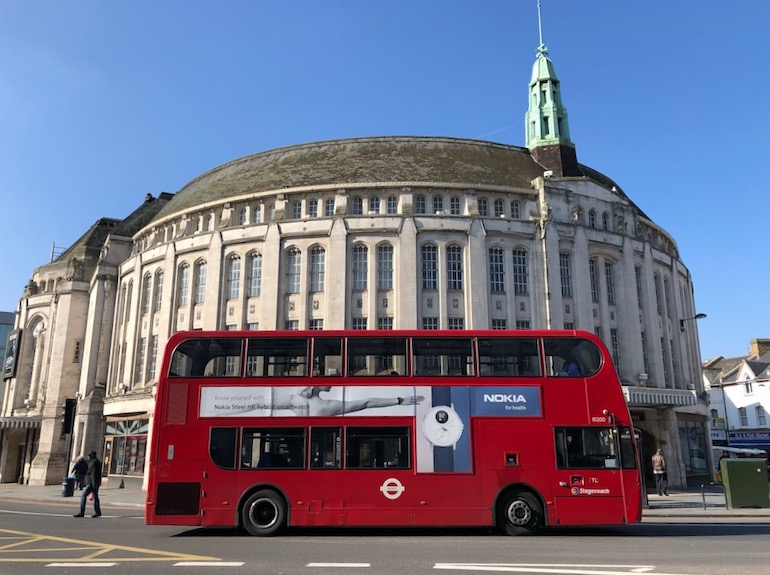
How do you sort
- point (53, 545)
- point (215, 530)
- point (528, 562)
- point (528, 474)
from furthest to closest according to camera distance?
point (215, 530)
point (528, 474)
point (53, 545)
point (528, 562)

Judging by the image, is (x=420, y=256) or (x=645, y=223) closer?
(x=420, y=256)

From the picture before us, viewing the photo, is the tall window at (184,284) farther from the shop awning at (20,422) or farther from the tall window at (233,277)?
the shop awning at (20,422)

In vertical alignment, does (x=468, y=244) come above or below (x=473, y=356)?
above

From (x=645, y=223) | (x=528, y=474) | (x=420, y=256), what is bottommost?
(x=528, y=474)

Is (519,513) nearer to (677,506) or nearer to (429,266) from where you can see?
(677,506)

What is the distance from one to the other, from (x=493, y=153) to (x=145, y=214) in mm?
28543

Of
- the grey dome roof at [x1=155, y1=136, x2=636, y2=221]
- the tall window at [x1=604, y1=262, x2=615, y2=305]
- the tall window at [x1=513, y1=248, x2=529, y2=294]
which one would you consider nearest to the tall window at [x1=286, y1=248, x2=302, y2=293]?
the grey dome roof at [x1=155, y1=136, x2=636, y2=221]

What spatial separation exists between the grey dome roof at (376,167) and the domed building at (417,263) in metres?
0.13

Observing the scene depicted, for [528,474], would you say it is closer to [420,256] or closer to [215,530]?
[215,530]

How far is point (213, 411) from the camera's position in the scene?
1225 cm

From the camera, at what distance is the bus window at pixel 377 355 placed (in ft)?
40.7

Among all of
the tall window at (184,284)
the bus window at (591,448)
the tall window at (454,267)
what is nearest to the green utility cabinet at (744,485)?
the bus window at (591,448)

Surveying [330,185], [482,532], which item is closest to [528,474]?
[482,532]

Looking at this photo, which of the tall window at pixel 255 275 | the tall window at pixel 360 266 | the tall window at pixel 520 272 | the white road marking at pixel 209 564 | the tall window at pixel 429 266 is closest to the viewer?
the white road marking at pixel 209 564
